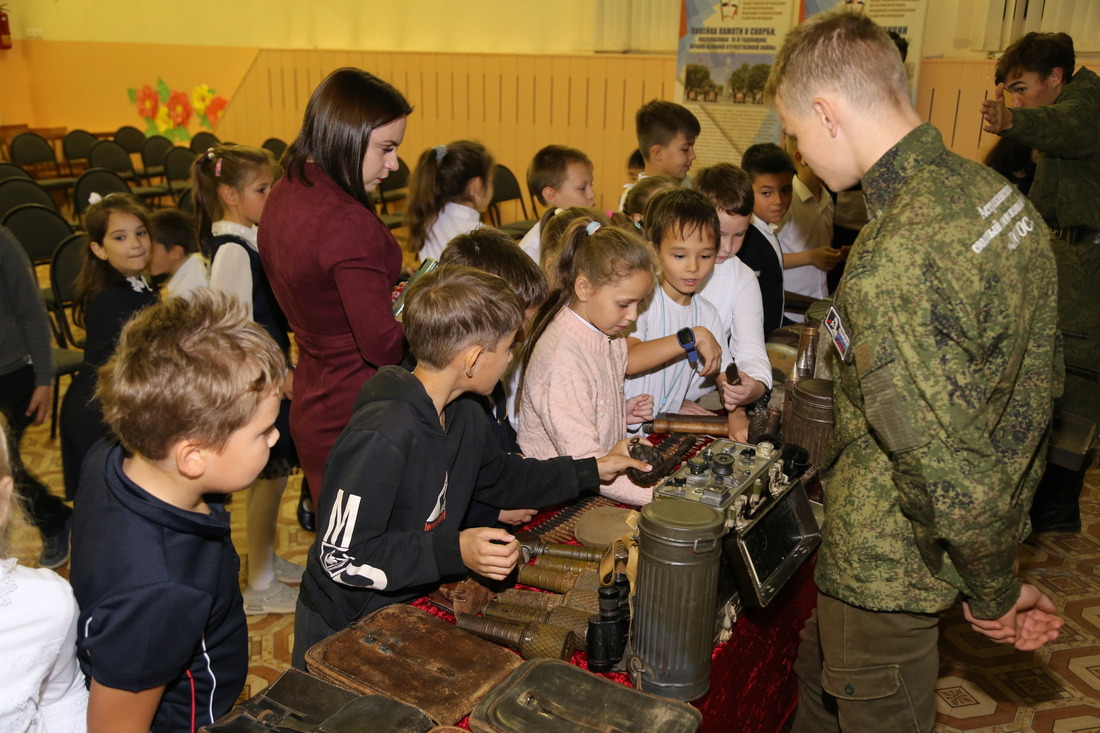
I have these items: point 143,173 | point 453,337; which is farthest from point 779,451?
point 143,173

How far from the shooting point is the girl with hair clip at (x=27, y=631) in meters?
1.12

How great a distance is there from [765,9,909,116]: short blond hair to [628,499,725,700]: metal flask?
0.74 metres

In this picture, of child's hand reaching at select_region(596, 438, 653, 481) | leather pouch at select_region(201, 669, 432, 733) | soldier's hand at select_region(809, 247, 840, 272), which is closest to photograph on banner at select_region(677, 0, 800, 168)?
soldier's hand at select_region(809, 247, 840, 272)

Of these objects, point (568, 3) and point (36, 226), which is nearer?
point (36, 226)

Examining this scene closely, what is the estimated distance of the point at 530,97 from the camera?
825 cm

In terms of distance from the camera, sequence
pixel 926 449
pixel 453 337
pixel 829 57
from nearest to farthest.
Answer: pixel 926 449
pixel 829 57
pixel 453 337

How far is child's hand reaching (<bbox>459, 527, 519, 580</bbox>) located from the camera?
1510 millimetres

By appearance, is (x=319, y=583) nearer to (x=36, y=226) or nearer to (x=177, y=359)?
(x=177, y=359)

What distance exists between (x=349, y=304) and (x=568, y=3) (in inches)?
266

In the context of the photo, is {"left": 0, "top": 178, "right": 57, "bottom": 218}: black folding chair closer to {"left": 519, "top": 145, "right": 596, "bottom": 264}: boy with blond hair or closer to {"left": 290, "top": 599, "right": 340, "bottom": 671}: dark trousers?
{"left": 519, "top": 145, "right": 596, "bottom": 264}: boy with blond hair

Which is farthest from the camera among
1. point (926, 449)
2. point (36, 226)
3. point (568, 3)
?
point (568, 3)

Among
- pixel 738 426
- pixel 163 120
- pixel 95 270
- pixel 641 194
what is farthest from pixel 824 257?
pixel 163 120

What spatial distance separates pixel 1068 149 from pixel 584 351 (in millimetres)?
2415

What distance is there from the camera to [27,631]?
1139mm
